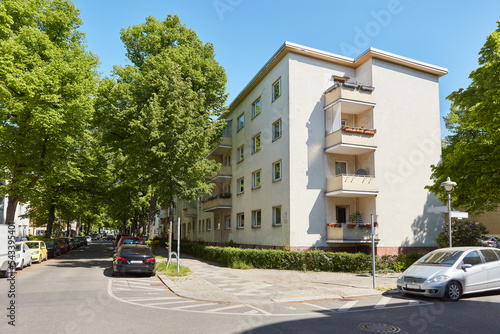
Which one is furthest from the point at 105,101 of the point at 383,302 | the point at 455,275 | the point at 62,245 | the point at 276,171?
the point at 455,275

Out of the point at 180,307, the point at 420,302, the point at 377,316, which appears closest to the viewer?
the point at 377,316

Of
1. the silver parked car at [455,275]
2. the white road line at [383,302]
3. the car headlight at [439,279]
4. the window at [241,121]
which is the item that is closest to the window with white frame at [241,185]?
the window at [241,121]

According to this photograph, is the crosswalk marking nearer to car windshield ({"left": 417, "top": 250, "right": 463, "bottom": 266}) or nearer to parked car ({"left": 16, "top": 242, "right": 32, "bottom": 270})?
car windshield ({"left": 417, "top": 250, "right": 463, "bottom": 266})

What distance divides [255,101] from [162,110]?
10.6 m

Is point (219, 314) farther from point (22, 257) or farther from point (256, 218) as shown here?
point (256, 218)

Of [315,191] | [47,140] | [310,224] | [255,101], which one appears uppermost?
[255,101]

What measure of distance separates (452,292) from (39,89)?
19.8 m

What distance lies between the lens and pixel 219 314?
28.6ft

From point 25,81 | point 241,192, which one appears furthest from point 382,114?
point 25,81

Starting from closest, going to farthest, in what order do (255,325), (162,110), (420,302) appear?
(255,325) < (420,302) < (162,110)

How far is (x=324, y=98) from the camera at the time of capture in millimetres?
22781

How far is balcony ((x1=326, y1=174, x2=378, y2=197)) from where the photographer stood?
66.6ft

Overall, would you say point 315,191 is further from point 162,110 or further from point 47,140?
point 47,140

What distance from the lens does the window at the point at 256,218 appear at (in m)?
25.3
